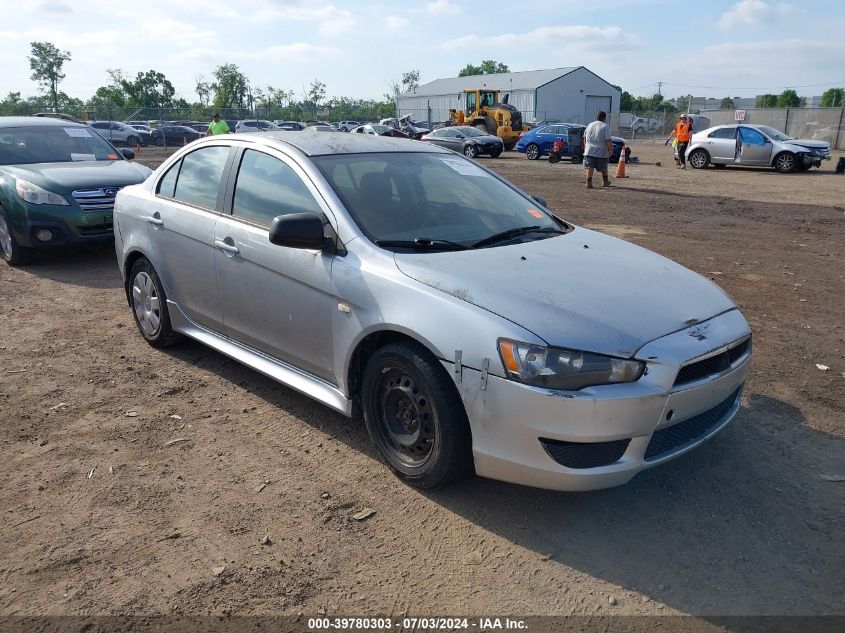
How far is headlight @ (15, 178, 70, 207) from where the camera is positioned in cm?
791

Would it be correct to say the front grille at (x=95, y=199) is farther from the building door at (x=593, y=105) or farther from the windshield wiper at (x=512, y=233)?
the building door at (x=593, y=105)

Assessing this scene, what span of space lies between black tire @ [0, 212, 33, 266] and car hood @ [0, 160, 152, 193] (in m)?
0.65

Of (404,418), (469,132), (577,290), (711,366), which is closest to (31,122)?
(404,418)

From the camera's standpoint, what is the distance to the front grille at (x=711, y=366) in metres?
3.02

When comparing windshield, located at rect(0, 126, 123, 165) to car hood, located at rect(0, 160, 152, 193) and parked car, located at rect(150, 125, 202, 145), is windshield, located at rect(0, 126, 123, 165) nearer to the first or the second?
car hood, located at rect(0, 160, 152, 193)

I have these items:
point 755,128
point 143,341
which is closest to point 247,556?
point 143,341

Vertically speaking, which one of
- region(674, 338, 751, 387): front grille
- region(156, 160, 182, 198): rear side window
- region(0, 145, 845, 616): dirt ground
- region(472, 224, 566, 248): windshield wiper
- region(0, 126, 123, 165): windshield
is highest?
region(0, 126, 123, 165): windshield

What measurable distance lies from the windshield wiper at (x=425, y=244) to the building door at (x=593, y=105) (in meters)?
71.8

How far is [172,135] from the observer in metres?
38.1

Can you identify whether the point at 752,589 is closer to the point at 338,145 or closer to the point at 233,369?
the point at 338,145

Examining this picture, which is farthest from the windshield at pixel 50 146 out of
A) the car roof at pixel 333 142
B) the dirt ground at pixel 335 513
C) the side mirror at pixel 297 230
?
the side mirror at pixel 297 230

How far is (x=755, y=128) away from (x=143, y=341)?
21957 millimetres

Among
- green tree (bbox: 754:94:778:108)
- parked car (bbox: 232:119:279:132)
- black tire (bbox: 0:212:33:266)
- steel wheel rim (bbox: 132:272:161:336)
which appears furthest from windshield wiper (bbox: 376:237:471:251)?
green tree (bbox: 754:94:778:108)

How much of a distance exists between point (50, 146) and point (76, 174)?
1.19 metres
